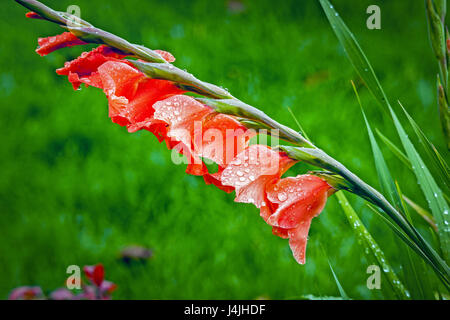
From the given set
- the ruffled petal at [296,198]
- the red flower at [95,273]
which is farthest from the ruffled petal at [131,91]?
the red flower at [95,273]

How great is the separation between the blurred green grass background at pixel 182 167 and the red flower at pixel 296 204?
33 cm

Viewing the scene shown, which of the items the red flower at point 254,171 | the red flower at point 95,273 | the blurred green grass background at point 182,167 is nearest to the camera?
the red flower at point 254,171

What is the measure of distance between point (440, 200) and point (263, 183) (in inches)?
13.2

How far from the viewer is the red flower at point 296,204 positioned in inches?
18.1

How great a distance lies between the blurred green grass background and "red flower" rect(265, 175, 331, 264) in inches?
12.9

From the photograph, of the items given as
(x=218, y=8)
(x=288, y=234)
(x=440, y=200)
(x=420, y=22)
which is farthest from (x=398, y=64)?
(x=288, y=234)

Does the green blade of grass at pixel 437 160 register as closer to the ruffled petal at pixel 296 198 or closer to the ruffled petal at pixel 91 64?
the ruffled petal at pixel 296 198

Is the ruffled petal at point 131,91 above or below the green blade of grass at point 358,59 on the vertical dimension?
below

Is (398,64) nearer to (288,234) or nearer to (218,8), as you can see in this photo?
(218,8)

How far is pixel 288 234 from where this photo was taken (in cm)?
48

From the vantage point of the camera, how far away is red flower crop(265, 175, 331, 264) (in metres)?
0.46

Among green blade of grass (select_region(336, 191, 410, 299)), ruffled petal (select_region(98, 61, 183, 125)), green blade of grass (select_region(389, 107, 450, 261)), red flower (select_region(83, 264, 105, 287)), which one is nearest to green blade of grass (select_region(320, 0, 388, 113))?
green blade of grass (select_region(389, 107, 450, 261))

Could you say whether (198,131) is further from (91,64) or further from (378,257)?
(378,257)
